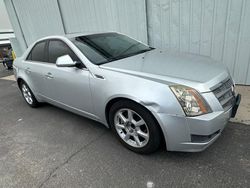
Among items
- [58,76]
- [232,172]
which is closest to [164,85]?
[232,172]

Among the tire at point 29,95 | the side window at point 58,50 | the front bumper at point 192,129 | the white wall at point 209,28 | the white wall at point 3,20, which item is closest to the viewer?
the front bumper at point 192,129

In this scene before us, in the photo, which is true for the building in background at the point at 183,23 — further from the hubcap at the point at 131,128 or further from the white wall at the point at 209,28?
the hubcap at the point at 131,128

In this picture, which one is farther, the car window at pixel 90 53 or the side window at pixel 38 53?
the side window at pixel 38 53

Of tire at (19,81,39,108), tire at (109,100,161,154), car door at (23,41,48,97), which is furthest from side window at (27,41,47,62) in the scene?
tire at (109,100,161,154)

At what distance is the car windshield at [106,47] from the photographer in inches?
103

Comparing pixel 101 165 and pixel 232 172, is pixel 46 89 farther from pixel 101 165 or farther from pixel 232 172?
pixel 232 172

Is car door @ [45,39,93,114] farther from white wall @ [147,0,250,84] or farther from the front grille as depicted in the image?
white wall @ [147,0,250,84]

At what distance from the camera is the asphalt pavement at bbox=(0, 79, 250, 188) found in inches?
77.6

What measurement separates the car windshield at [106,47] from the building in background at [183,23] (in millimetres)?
1250

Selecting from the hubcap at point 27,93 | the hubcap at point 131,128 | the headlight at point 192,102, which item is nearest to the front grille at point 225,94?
the headlight at point 192,102

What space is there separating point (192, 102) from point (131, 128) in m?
0.83

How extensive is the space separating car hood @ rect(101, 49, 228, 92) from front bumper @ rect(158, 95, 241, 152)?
1.22ft

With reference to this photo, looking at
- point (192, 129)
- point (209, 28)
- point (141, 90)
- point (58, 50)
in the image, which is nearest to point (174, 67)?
point (141, 90)

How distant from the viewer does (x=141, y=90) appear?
2006mm
